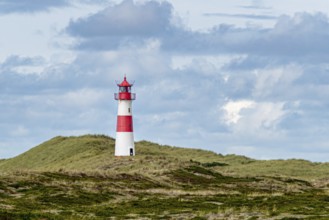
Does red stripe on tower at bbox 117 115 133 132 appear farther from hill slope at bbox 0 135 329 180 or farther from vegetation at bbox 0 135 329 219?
vegetation at bbox 0 135 329 219

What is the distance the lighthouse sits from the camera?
117m

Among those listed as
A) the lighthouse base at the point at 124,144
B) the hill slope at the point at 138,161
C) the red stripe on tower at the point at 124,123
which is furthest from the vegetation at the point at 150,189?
the red stripe on tower at the point at 124,123

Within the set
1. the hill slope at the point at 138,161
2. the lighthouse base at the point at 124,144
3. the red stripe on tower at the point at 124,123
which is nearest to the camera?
the hill slope at the point at 138,161

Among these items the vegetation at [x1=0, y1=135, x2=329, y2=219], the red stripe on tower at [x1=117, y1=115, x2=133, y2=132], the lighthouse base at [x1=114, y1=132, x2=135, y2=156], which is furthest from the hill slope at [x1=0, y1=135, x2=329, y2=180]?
the red stripe on tower at [x1=117, y1=115, x2=133, y2=132]

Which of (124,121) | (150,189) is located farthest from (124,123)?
→ (150,189)

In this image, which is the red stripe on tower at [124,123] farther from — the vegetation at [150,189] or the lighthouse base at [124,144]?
the vegetation at [150,189]

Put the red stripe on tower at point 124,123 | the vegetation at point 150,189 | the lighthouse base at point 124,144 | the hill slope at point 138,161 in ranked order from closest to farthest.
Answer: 1. the vegetation at point 150,189
2. the hill slope at point 138,161
3. the red stripe on tower at point 124,123
4. the lighthouse base at point 124,144

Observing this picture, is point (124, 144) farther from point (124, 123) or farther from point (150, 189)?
point (150, 189)

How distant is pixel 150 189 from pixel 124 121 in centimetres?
3519

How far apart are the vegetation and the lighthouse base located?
1582mm

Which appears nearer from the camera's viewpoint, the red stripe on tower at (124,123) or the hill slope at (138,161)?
the hill slope at (138,161)

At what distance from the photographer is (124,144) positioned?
11756cm

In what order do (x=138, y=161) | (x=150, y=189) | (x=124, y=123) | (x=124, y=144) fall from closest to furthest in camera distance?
(x=150, y=189) → (x=138, y=161) → (x=124, y=123) → (x=124, y=144)

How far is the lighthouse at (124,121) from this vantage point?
116938 mm
